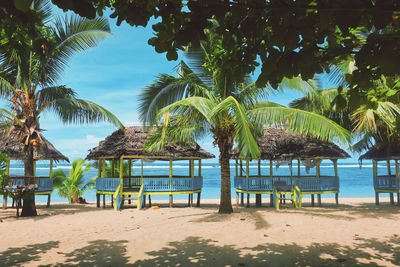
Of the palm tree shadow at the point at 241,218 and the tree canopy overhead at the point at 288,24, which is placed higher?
the tree canopy overhead at the point at 288,24

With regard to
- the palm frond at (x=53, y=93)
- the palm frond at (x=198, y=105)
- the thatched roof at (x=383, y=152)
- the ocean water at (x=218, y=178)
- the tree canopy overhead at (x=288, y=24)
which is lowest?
the ocean water at (x=218, y=178)

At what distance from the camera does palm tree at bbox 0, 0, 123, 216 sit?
37.6ft

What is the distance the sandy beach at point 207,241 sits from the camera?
561 centimetres

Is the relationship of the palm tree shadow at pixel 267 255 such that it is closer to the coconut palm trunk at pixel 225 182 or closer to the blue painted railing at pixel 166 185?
the coconut palm trunk at pixel 225 182

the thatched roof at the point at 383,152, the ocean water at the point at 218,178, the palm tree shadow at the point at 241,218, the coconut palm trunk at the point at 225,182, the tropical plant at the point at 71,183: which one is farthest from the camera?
the ocean water at the point at 218,178

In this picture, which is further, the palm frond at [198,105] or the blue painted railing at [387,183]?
the blue painted railing at [387,183]

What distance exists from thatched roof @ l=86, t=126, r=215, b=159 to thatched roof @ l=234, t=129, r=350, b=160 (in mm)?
2041

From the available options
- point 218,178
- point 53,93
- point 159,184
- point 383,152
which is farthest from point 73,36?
point 218,178

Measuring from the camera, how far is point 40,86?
12.4m

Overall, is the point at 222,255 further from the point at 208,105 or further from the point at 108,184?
the point at 108,184

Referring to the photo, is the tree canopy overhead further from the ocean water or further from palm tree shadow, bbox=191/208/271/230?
the ocean water

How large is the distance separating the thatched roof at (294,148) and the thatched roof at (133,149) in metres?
2.04

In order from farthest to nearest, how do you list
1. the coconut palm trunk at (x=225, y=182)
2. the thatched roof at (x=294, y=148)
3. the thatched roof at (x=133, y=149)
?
the thatched roof at (x=294, y=148), the thatched roof at (x=133, y=149), the coconut palm trunk at (x=225, y=182)

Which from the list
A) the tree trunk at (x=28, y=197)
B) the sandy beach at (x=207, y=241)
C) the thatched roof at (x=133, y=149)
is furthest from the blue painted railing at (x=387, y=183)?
the tree trunk at (x=28, y=197)
